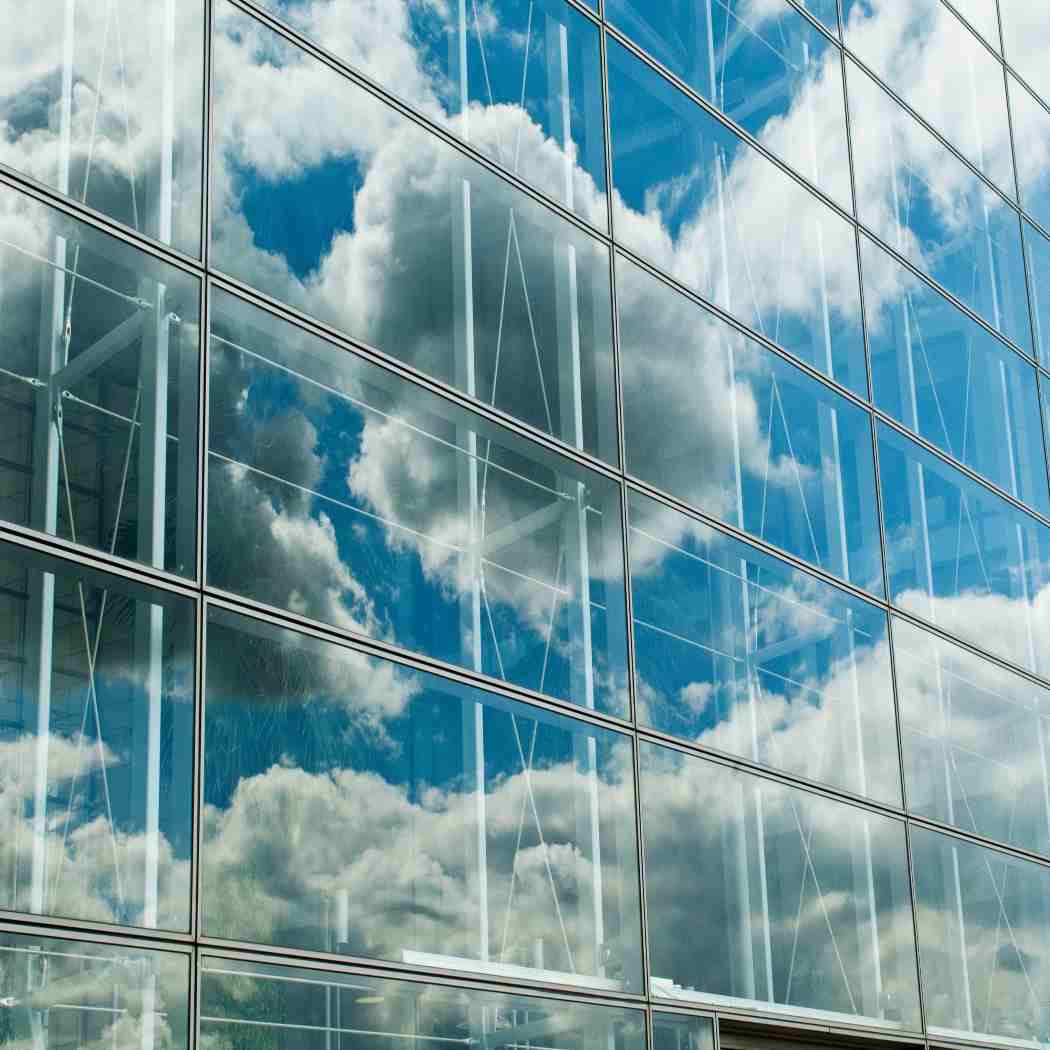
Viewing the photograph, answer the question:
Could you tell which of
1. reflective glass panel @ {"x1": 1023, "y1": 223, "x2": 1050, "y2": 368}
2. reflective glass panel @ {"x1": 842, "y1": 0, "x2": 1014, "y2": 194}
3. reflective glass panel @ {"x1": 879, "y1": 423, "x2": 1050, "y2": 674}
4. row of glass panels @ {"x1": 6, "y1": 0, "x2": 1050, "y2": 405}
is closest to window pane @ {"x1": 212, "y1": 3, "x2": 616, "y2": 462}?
row of glass panels @ {"x1": 6, "y1": 0, "x2": 1050, "y2": 405}

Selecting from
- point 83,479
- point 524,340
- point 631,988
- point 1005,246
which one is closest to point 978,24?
point 1005,246

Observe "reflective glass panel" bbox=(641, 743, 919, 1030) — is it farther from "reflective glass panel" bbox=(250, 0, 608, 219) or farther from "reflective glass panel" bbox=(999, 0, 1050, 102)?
"reflective glass panel" bbox=(999, 0, 1050, 102)

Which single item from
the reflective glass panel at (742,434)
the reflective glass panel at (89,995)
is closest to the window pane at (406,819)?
the reflective glass panel at (89,995)

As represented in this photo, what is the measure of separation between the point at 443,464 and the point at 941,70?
10491mm

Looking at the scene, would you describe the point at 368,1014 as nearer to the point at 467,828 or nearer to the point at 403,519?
the point at 467,828

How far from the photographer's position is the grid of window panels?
28.1ft

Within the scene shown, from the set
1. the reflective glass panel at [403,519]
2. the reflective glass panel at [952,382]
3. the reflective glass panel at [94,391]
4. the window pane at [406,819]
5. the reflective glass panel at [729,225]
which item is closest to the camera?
the reflective glass panel at [94,391]

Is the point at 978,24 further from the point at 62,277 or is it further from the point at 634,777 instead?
the point at 62,277

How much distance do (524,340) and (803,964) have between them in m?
4.89

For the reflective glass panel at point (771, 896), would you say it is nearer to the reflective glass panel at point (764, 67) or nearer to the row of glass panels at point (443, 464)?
the row of glass panels at point (443, 464)

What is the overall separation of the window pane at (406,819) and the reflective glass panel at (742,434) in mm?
2543

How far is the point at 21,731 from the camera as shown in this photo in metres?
7.98

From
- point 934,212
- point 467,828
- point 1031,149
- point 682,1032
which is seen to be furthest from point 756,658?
point 1031,149

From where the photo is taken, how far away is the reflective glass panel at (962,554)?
620 inches
